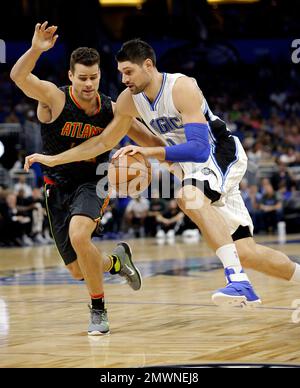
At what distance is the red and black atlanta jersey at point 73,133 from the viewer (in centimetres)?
519

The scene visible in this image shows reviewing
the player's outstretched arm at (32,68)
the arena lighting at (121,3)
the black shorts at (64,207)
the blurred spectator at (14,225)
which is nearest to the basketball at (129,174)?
the black shorts at (64,207)

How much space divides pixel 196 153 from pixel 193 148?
0.11ft

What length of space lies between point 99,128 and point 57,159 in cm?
39

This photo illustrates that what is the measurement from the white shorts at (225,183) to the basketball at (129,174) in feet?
0.84

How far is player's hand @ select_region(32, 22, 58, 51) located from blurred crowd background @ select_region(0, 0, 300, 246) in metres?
11.0

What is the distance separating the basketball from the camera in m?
4.80

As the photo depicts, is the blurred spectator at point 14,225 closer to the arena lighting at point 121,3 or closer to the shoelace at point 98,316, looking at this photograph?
the arena lighting at point 121,3

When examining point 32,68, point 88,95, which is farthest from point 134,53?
point 32,68

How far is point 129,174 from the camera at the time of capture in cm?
489

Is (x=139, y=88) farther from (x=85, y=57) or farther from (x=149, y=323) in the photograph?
(x=149, y=323)

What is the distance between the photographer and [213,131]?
4.95m

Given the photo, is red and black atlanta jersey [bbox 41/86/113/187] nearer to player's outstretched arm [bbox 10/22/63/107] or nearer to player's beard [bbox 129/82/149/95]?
player's outstretched arm [bbox 10/22/63/107]

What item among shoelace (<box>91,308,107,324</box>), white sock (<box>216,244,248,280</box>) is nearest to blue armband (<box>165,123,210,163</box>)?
white sock (<box>216,244,248,280</box>)

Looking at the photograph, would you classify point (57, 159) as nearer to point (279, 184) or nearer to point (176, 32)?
point (279, 184)
